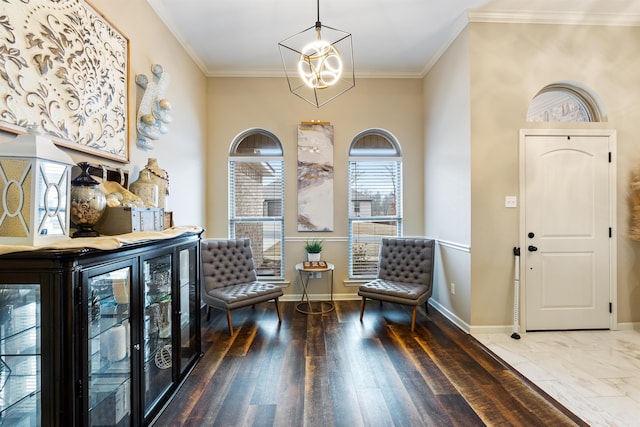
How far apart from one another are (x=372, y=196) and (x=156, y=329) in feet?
10.8

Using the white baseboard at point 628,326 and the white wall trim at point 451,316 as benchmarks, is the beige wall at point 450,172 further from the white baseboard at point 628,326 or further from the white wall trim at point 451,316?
the white baseboard at point 628,326

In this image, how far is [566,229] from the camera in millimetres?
3182

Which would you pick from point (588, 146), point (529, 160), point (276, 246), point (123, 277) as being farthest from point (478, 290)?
point (123, 277)

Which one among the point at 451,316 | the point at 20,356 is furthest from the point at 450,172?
the point at 20,356

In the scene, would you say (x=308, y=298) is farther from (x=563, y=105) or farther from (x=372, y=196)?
(x=563, y=105)

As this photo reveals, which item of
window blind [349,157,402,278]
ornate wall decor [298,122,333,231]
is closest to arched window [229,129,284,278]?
ornate wall decor [298,122,333,231]

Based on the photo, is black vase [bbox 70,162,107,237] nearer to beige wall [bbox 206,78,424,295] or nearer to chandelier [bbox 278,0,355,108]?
chandelier [bbox 278,0,355,108]

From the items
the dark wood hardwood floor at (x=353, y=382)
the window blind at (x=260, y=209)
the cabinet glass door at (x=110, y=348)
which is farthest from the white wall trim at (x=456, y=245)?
the cabinet glass door at (x=110, y=348)

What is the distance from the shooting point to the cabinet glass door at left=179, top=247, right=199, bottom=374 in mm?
2382

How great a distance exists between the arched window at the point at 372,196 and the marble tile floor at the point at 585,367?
1814 mm

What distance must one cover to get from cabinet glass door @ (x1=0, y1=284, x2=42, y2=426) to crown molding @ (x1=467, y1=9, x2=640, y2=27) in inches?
161

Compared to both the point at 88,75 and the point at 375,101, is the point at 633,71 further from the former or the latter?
the point at 88,75

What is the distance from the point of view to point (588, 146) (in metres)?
3.17

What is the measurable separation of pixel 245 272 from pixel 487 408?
9.26 feet
